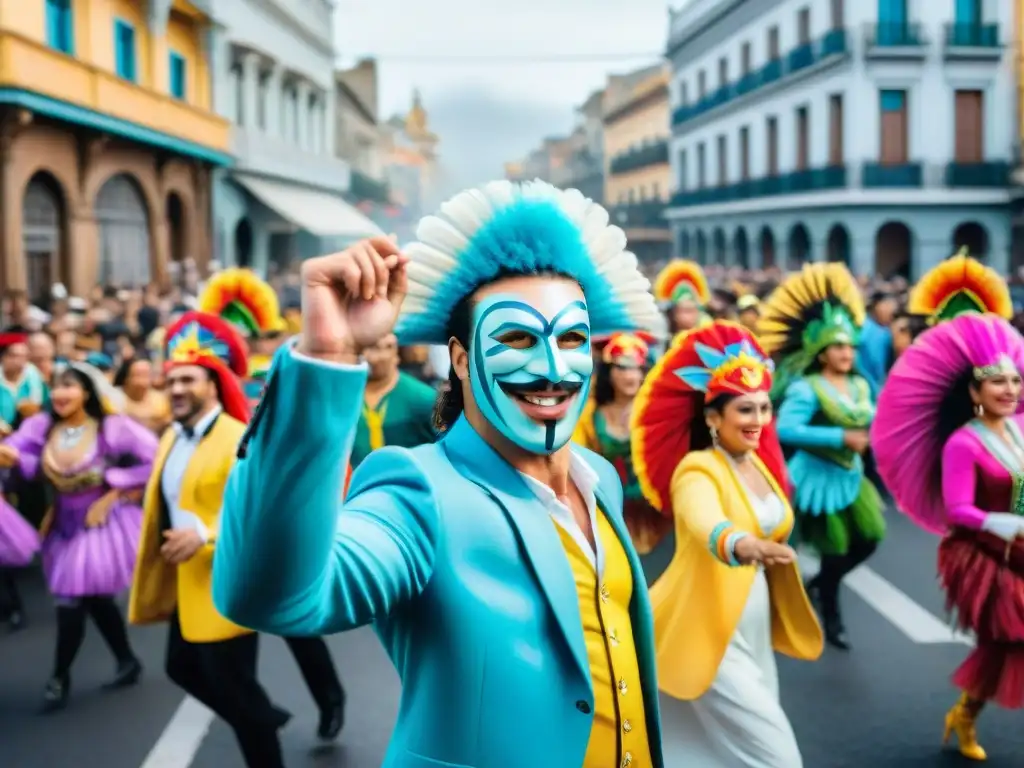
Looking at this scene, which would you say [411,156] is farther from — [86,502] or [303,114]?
[86,502]

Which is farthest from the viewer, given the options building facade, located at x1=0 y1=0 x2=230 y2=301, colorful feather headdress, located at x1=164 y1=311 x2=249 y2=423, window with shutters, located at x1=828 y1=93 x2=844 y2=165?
window with shutters, located at x1=828 y1=93 x2=844 y2=165

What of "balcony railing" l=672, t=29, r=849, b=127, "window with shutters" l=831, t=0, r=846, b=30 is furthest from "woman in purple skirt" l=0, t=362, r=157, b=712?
"window with shutters" l=831, t=0, r=846, b=30

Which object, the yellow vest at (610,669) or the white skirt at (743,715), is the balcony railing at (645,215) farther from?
the yellow vest at (610,669)

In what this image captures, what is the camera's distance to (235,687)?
4789mm

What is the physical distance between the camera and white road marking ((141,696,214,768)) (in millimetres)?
5359

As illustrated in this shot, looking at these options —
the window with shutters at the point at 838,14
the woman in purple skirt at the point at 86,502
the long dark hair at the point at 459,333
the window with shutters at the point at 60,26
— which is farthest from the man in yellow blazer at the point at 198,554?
the window with shutters at the point at 838,14

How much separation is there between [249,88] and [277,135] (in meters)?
2.71

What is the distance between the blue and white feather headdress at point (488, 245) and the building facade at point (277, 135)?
2068 cm

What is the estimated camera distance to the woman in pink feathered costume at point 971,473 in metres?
4.99

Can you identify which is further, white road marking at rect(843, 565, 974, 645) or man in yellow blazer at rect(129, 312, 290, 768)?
white road marking at rect(843, 565, 974, 645)

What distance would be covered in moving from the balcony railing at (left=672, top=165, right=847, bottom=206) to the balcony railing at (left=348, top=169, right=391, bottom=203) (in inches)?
434

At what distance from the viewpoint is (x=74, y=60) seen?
59.4ft

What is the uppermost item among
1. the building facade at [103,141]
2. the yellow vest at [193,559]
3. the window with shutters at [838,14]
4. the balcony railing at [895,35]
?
the window with shutters at [838,14]

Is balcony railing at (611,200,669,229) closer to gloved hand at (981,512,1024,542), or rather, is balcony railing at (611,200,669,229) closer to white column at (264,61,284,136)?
white column at (264,61,284,136)
